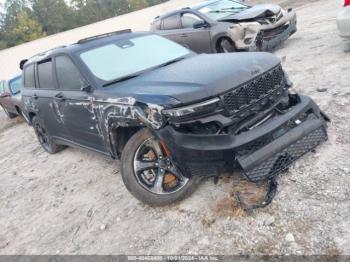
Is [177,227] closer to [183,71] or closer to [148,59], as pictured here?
[183,71]

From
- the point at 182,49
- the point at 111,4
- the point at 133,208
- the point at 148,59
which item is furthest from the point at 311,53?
the point at 111,4

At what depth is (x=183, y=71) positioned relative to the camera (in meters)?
3.91

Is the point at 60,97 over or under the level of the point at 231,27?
over

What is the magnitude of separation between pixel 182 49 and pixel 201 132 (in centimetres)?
196

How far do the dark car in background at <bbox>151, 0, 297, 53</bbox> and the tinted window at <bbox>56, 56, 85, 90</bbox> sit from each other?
4258mm

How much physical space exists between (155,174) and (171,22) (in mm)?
6967

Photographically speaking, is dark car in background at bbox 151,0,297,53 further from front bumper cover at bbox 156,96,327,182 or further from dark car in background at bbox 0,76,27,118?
front bumper cover at bbox 156,96,327,182

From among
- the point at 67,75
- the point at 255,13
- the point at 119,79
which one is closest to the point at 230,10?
the point at 255,13

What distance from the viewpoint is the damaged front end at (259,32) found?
8008 mm

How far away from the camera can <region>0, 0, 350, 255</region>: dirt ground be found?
3.01 m

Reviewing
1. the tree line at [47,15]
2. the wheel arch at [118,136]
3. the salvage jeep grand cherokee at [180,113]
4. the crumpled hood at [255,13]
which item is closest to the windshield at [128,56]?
the salvage jeep grand cherokee at [180,113]

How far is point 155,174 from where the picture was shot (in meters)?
3.85

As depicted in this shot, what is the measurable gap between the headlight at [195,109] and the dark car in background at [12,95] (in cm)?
779

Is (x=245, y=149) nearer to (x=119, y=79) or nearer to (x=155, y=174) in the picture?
(x=155, y=174)
